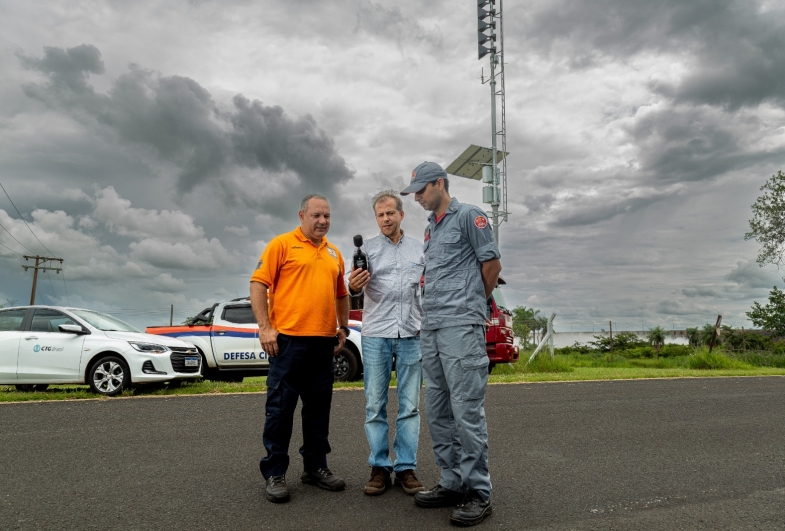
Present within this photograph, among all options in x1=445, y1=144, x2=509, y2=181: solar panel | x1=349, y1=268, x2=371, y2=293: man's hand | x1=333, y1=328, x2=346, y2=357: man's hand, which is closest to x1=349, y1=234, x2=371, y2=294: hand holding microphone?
x1=349, y1=268, x2=371, y2=293: man's hand

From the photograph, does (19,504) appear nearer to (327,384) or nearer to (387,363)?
(327,384)

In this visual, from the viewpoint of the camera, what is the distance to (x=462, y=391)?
12.8 ft

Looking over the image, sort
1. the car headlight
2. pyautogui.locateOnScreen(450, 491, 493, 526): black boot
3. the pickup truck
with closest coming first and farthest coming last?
pyautogui.locateOnScreen(450, 491, 493, 526): black boot → the car headlight → the pickup truck

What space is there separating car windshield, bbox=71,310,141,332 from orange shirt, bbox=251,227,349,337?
7.73 m

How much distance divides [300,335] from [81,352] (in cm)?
772

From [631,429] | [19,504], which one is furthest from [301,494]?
[631,429]

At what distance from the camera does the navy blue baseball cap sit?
4137mm

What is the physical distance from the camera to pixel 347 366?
11523mm

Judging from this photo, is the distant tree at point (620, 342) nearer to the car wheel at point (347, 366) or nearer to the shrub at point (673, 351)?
the shrub at point (673, 351)

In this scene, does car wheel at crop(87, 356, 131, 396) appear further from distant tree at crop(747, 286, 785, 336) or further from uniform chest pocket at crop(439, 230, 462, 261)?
distant tree at crop(747, 286, 785, 336)

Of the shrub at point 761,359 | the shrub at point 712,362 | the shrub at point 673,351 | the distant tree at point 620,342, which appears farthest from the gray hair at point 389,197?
the distant tree at point 620,342

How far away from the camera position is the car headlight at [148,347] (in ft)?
34.9

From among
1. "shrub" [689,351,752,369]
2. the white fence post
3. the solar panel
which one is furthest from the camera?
the solar panel

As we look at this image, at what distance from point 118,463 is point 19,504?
111 centimetres
